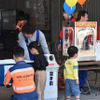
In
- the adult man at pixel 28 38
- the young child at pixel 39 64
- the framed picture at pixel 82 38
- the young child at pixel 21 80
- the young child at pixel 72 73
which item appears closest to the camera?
the young child at pixel 21 80

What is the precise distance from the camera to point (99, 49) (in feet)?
16.2

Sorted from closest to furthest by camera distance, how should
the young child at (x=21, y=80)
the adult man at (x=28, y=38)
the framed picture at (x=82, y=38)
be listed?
the young child at (x=21, y=80) → the adult man at (x=28, y=38) → the framed picture at (x=82, y=38)

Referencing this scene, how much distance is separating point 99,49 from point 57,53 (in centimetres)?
353

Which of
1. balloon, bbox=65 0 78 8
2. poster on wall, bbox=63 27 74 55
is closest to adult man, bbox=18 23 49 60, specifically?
poster on wall, bbox=63 27 74 55

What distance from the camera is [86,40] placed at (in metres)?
4.81

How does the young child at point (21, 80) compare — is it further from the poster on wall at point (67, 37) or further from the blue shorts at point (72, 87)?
the poster on wall at point (67, 37)

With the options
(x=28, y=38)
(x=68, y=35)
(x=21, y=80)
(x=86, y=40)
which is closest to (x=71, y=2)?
(x=68, y=35)

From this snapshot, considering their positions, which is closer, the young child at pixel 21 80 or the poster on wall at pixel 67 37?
the young child at pixel 21 80

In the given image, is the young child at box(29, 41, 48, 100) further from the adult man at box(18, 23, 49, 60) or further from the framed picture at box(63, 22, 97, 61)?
the framed picture at box(63, 22, 97, 61)

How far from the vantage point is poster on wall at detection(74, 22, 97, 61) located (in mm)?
4719

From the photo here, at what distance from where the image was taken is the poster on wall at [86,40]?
4.72 m

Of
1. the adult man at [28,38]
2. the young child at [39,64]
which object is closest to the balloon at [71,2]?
the adult man at [28,38]

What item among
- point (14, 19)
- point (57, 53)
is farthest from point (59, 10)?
point (14, 19)

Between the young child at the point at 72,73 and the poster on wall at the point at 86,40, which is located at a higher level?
the poster on wall at the point at 86,40
